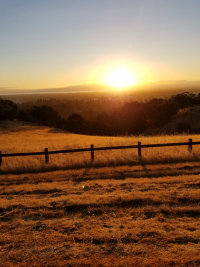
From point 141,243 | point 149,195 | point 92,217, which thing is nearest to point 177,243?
point 141,243

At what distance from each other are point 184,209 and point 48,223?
3.17 meters

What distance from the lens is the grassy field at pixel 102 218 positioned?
4211mm

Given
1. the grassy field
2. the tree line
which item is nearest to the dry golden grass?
the grassy field

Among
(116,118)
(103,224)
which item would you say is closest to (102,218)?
(103,224)

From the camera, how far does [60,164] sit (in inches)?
475

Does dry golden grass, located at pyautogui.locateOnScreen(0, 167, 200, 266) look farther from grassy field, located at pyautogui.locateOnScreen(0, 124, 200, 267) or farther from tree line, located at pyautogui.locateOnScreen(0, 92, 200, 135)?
tree line, located at pyautogui.locateOnScreen(0, 92, 200, 135)

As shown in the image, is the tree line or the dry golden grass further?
the tree line

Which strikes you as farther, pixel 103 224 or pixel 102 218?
pixel 102 218

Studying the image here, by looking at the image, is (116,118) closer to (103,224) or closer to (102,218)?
(102,218)

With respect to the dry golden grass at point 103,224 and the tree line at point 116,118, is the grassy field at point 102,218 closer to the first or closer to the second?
the dry golden grass at point 103,224

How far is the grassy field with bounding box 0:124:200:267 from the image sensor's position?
4211 mm

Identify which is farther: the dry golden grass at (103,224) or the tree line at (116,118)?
the tree line at (116,118)

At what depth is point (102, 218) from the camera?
5.67 m

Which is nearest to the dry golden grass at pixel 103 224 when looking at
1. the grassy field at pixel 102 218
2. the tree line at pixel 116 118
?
the grassy field at pixel 102 218
